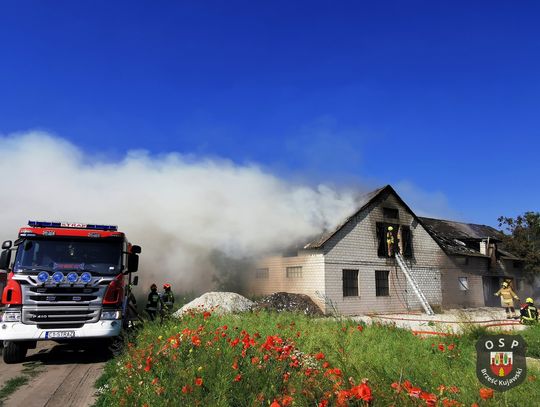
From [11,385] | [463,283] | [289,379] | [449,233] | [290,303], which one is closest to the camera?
[289,379]

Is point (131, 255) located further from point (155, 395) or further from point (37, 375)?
point (155, 395)

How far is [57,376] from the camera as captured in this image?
7.61 m

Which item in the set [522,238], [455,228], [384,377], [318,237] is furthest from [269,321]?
[522,238]

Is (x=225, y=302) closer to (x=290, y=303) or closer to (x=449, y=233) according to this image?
(x=290, y=303)

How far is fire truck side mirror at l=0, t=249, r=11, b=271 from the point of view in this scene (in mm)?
8766

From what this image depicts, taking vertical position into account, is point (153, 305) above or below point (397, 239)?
below

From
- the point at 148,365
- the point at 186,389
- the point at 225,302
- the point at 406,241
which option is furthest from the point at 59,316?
the point at 406,241

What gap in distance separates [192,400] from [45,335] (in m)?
6.08

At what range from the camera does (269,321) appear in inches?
388

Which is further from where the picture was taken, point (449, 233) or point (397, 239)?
point (449, 233)

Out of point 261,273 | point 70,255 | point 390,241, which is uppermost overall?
point 390,241

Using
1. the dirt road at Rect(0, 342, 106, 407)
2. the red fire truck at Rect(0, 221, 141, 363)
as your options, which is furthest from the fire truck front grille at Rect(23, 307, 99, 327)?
the dirt road at Rect(0, 342, 106, 407)

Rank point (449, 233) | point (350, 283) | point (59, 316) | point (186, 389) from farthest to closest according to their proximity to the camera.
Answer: point (449, 233) → point (350, 283) → point (59, 316) → point (186, 389)

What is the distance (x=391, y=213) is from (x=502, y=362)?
20.4 meters
